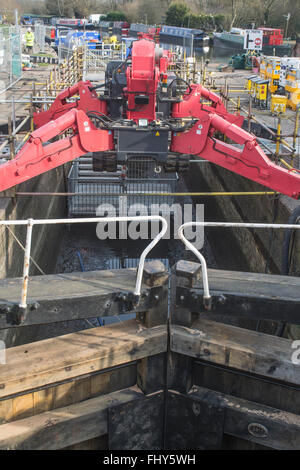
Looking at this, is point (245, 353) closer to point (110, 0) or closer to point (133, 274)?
point (133, 274)

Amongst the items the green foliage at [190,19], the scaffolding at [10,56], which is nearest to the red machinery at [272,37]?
the scaffolding at [10,56]

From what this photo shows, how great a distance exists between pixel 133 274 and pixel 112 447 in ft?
5.30

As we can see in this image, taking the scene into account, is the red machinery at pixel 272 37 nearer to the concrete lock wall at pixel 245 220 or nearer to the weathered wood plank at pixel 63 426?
the concrete lock wall at pixel 245 220

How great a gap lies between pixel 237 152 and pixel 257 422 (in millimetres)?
4734

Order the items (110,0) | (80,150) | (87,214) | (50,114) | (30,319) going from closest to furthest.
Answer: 1. (30,319)
2. (80,150)
3. (50,114)
4. (87,214)
5. (110,0)

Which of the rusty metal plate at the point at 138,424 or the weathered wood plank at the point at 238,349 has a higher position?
the weathered wood plank at the point at 238,349

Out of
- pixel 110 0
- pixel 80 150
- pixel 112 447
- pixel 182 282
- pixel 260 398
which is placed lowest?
pixel 112 447

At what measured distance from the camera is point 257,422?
4.40m

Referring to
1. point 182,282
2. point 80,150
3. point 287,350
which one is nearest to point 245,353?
point 287,350

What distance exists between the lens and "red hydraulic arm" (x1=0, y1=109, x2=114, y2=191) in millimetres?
7628

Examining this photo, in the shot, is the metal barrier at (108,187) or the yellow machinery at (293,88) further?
the yellow machinery at (293,88)

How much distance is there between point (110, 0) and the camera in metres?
80.8

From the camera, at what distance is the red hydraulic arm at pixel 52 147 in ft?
25.0

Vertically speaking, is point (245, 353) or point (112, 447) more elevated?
point (245, 353)
